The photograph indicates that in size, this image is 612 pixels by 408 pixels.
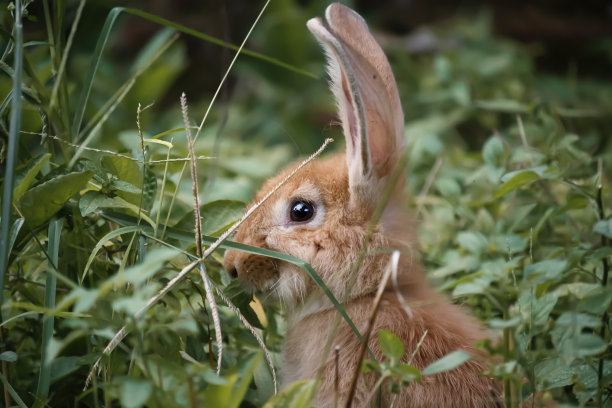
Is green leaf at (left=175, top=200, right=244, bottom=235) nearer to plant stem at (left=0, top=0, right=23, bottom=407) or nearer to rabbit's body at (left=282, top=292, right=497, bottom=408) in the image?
rabbit's body at (left=282, top=292, right=497, bottom=408)

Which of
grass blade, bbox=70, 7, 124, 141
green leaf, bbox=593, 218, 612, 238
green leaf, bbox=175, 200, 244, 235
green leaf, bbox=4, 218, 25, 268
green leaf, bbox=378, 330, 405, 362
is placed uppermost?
grass blade, bbox=70, 7, 124, 141

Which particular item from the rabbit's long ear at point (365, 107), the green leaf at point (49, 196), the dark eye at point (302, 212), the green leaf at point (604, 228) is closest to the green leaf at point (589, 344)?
the green leaf at point (604, 228)

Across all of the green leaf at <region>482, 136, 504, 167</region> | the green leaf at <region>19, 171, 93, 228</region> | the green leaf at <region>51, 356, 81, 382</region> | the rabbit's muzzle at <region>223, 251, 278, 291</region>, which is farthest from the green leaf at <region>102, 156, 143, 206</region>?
the green leaf at <region>482, 136, 504, 167</region>

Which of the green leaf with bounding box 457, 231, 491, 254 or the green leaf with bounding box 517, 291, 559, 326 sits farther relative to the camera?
the green leaf with bounding box 457, 231, 491, 254

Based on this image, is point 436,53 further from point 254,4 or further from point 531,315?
point 531,315

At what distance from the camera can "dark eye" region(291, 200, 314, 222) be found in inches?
98.0

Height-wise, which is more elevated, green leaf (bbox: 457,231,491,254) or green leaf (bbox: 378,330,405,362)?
green leaf (bbox: 378,330,405,362)

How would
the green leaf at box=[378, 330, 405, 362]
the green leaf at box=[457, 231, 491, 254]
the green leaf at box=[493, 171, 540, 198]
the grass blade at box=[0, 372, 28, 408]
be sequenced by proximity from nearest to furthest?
the green leaf at box=[378, 330, 405, 362] → the grass blade at box=[0, 372, 28, 408] → the green leaf at box=[493, 171, 540, 198] → the green leaf at box=[457, 231, 491, 254]

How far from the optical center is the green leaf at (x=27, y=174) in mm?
1995

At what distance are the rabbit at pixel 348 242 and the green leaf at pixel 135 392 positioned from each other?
0.91 metres

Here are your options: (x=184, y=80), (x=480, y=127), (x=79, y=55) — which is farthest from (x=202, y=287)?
(x=184, y=80)

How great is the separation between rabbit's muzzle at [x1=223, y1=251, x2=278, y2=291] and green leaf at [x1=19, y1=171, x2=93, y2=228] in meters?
0.65

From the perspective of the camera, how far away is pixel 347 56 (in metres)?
2.13

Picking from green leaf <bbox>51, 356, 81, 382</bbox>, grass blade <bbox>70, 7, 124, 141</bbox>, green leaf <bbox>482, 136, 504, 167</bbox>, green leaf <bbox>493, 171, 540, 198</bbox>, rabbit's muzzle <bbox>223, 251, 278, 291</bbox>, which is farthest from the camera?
green leaf <bbox>482, 136, 504, 167</bbox>
